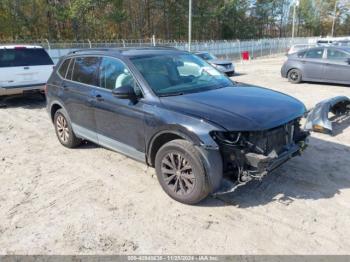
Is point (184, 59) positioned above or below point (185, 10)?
below

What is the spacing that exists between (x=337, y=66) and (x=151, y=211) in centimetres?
1082

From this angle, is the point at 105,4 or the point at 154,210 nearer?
the point at 154,210

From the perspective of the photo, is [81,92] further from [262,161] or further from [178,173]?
[262,161]

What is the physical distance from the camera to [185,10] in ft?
154

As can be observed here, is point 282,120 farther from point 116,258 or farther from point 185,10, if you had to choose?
point 185,10

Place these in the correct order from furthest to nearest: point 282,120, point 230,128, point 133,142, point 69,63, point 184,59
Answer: point 69,63, point 184,59, point 133,142, point 282,120, point 230,128

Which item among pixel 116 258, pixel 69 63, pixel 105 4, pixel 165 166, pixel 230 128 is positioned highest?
pixel 105 4

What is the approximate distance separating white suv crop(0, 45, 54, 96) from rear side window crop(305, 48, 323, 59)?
957 cm

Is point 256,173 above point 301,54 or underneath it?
underneath

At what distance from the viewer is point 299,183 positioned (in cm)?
440

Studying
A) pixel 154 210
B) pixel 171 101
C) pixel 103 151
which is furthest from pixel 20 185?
pixel 171 101

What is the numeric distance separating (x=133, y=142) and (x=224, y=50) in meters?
32.7

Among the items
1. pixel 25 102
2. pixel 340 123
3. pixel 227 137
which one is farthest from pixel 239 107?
pixel 25 102

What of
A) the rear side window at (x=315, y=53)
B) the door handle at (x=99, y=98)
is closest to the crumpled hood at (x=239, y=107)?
the door handle at (x=99, y=98)
